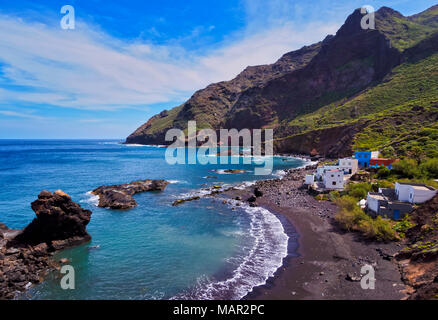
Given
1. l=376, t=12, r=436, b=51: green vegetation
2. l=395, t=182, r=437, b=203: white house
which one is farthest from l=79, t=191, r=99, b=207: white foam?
l=376, t=12, r=436, b=51: green vegetation

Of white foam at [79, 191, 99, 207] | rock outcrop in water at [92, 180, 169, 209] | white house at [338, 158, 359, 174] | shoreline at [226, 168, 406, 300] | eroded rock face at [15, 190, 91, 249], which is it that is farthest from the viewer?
white house at [338, 158, 359, 174]

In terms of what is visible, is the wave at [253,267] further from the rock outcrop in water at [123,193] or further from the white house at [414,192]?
the rock outcrop in water at [123,193]

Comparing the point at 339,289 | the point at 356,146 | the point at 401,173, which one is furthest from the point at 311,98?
the point at 339,289

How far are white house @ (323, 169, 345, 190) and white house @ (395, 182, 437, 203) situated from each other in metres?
13.4

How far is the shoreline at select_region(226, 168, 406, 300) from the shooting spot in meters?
18.6

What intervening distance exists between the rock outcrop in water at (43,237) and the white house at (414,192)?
135 ft

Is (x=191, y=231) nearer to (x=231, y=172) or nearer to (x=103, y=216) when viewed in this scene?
(x=103, y=216)

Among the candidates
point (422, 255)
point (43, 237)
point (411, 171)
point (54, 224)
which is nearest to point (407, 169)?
point (411, 171)

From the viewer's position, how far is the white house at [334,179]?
Result: 46.2m

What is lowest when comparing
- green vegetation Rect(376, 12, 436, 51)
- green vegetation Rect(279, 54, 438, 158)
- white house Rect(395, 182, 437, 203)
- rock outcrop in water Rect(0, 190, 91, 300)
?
rock outcrop in water Rect(0, 190, 91, 300)

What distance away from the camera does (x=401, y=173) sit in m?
44.5

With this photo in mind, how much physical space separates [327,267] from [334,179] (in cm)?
2810

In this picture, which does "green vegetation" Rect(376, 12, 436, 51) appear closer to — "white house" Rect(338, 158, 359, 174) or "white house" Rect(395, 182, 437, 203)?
"white house" Rect(338, 158, 359, 174)
